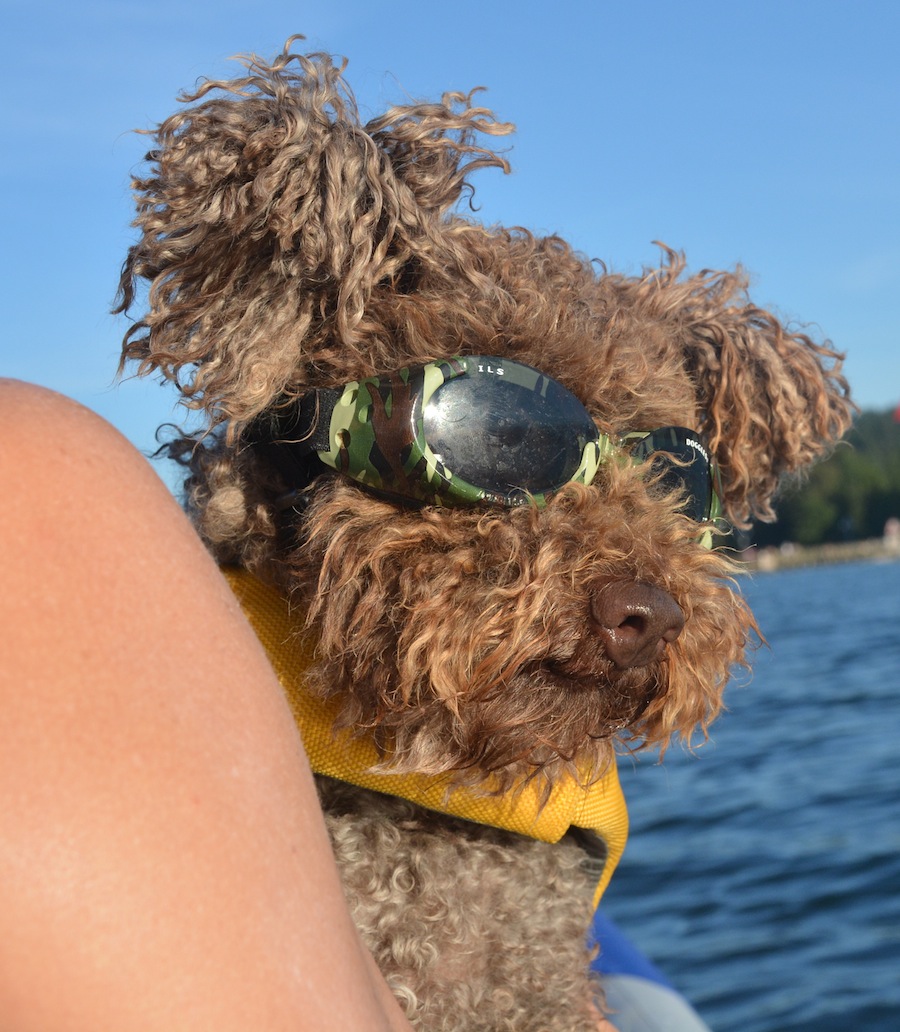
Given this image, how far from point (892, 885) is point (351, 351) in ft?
24.1

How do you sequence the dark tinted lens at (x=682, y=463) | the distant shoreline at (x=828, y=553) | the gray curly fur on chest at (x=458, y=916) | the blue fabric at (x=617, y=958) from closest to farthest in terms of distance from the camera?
the gray curly fur on chest at (x=458, y=916) → the dark tinted lens at (x=682, y=463) → the blue fabric at (x=617, y=958) → the distant shoreline at (x=828, y=553)

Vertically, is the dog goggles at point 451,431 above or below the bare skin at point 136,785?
above

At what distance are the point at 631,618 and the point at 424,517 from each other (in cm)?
41

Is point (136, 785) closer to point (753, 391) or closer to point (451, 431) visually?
point (451, 431)

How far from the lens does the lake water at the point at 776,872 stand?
6.33 m

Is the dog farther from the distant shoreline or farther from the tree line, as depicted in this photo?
the distant shoreline

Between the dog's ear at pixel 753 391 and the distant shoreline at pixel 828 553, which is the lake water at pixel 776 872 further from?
the distant shoreline at pixel 828 553

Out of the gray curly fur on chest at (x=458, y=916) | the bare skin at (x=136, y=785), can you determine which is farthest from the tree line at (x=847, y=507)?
the bare skin at (x=136, y=785)

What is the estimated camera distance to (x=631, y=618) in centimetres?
187

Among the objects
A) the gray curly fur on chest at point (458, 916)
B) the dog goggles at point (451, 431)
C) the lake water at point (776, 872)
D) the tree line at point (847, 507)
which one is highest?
the tree line at point (847, 507)

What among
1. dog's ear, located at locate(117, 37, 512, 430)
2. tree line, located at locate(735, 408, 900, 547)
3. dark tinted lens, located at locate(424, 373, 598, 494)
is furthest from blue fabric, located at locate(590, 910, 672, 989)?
tree line, located at locate(735, 408, 900, 547)

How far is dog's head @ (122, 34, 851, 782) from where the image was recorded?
1812 millimetres

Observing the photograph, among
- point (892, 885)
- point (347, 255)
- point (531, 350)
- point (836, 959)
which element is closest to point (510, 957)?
point (531, 350)

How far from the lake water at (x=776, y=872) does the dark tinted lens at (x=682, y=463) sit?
42 centimetres
